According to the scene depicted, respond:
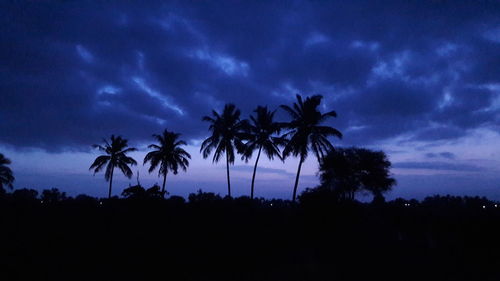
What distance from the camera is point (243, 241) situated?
13047mm

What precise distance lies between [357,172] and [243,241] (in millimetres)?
21393

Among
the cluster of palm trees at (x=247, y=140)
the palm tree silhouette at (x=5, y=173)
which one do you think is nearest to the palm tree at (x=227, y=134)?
the cluster of palm trees at (x=247, y=140)

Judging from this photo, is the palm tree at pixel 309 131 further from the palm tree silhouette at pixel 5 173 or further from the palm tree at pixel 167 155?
the palm tree silhouette at pixel 5 173

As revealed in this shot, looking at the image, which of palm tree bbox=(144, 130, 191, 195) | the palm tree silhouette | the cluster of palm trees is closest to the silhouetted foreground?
the cluster of palm trees

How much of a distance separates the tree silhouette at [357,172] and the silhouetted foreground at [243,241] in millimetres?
13559

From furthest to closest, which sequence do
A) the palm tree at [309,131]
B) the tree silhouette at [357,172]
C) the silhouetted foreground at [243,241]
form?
the tree silhouette at [357,172] → the palm tree at [309,131] → the silhouetted foreground at [243,241]

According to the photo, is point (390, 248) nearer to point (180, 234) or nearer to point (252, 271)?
point (252, 271)

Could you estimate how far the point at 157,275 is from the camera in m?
8.74

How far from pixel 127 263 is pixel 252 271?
4438 millimetres

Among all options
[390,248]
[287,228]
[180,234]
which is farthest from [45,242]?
[390,248]

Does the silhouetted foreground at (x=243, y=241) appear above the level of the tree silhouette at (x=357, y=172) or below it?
below

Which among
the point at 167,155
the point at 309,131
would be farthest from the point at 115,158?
the point at 309,131

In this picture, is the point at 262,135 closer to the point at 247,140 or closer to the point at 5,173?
the point at 247,140

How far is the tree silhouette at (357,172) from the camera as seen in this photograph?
29.9 m
